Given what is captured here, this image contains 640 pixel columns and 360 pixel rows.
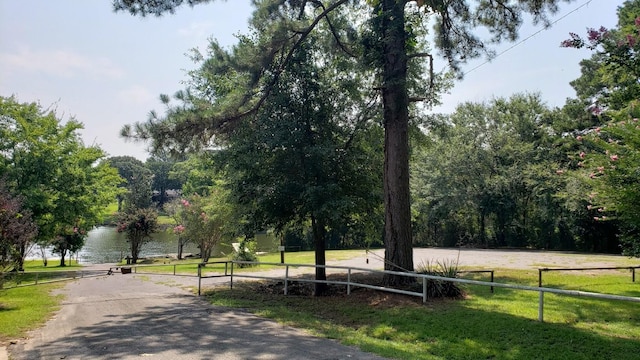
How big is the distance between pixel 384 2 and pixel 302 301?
795 centimetres

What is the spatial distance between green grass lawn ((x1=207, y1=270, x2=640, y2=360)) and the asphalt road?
0.60m

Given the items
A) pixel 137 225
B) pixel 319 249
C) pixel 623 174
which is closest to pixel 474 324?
pixel 623 174

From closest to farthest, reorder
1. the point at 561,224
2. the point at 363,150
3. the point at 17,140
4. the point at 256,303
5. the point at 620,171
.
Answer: the point at 620,171 → the point at 256,303 → the point at 363,150 → the point at 17,140 → the point at 561,224

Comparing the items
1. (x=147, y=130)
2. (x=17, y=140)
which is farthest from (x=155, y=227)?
(x=147, y=130)

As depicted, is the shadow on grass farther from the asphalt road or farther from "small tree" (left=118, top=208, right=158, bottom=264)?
"small tree" (left=118, top=208, right=158, bottom=264)

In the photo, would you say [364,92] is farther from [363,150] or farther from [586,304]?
[586,304]

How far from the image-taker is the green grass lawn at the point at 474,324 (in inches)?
245

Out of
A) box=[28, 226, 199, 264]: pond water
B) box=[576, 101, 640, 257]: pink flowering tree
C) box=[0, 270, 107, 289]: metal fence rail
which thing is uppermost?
box=[576, 101, 640, 257]: pink flowering tree

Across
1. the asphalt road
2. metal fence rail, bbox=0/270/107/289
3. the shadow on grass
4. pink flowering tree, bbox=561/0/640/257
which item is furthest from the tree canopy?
pink flowering tree, bbox=561/0/640/257

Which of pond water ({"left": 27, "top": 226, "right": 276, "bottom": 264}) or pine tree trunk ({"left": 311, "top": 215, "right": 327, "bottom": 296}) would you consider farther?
pond water ({"left": 27, "top": 226, "right": 276, "bottom": 264})

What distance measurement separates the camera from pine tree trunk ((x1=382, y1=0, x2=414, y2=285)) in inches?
433

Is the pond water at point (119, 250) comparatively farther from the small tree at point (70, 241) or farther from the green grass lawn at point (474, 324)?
the green grass lawn at point (474, 324)

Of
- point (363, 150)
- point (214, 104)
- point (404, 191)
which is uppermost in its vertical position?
point (214, 104)

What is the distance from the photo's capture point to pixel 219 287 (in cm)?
1431
